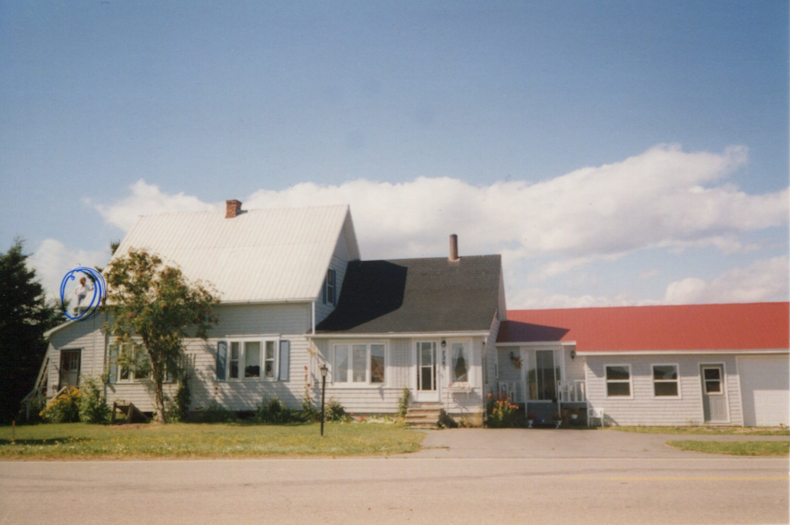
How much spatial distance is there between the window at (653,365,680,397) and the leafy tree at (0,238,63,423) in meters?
27.5

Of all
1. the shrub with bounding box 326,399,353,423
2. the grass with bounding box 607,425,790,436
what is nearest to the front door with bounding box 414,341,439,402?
the shrub with bounding box 326,399,353,423

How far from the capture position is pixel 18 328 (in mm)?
31219

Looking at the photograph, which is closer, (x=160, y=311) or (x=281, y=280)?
(x=160, y=311)

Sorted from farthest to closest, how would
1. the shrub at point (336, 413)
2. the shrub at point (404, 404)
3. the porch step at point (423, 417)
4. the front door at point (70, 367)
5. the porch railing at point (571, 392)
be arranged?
the front door at point (70, 367) → the porch railing at point (571, 392) → the shrub at point (336, 413) → the shrub at point (404, 404) → the porch step at point (423, 417)

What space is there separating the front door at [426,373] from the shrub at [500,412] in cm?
195

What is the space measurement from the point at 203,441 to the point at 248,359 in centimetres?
880

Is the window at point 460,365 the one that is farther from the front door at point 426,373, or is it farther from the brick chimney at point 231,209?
the brick chimney at point 231,209

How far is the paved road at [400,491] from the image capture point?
769 cm

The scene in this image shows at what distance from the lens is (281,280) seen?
84.8 feet

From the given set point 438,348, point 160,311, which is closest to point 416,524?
point 438,348

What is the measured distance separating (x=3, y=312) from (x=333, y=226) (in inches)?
664

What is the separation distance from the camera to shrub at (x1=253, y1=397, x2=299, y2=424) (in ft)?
78.5

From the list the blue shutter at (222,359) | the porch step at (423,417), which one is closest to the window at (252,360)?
the blue shutter at (222,359)

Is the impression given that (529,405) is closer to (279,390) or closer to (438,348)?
(438,348)
